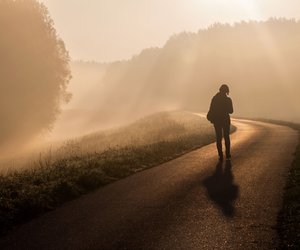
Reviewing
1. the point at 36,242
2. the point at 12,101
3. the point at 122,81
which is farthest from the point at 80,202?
the point at 122,81

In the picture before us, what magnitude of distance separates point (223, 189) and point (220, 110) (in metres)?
5.37

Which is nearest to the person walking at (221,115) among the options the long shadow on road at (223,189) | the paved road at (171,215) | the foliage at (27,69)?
the long shadow on road at (223,189)

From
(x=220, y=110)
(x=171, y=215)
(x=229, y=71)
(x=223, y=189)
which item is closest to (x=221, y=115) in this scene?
(x=220, y=110)

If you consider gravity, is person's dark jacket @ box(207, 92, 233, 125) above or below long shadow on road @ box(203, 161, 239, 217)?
above

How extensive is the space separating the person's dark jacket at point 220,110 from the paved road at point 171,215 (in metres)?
2.72

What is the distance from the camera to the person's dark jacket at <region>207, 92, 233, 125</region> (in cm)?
1480

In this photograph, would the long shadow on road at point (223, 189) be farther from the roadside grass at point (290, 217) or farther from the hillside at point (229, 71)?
the hillside at point (229, 71)

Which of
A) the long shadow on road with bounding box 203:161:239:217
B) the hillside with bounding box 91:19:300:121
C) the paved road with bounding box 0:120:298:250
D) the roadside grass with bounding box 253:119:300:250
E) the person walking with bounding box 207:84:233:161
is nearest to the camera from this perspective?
the roadside grass with bounding box 253:119:300:250

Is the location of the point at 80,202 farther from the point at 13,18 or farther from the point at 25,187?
the point at 13,18

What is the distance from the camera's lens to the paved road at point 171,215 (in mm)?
6254

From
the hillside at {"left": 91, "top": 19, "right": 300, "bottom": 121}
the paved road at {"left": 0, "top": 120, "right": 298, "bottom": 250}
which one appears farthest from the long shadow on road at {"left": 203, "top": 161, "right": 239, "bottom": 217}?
the hillside at {"left": 91, "top": 19, "right": 300, "bottom": 121}

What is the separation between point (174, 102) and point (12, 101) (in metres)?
102

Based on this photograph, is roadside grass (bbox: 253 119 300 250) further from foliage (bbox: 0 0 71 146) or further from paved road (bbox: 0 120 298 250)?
foliage (bbox: 0 0 71 146)

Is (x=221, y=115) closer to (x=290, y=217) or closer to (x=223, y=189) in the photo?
(x=223, y=189)
